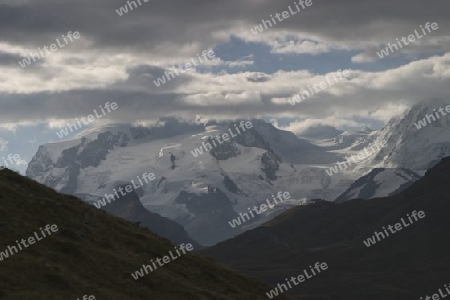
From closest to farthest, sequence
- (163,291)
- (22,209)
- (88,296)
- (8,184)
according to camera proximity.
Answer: (88,296) → (163,291) → (22,209) → (8,184)

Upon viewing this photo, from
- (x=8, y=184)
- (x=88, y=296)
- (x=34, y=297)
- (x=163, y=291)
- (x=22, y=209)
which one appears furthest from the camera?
(x=8, y=184)

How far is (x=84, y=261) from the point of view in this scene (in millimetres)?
52062

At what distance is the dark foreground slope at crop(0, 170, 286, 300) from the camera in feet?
151

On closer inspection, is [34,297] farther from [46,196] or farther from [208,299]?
[46,196]

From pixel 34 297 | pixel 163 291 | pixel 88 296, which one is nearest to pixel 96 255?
pixel 163 291

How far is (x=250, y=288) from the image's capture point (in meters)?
66.2

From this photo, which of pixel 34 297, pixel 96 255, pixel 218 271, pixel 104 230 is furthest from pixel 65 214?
pixel 34 297

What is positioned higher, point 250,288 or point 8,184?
point 8,184

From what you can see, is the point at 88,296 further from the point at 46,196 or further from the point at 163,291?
the point at 46,196

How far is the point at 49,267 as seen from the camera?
47.4m

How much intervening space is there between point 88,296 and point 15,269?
455 cm

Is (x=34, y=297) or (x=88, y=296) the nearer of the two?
(x=34, y=297)

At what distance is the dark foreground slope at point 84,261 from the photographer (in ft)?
151

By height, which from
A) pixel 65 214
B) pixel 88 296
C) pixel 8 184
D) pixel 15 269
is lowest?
pixel 88 296
